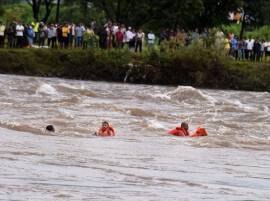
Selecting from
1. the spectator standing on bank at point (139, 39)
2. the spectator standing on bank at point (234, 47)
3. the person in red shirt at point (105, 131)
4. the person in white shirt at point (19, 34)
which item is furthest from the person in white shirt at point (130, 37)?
the person in red shirt at point (105, 131)

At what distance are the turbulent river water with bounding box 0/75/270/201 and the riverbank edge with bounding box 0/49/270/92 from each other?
3310mm

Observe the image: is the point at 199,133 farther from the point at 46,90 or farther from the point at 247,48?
the point at 247,48

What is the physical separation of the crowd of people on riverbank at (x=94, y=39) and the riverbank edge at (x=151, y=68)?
1.80 ft

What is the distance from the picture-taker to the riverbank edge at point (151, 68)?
44.6 m

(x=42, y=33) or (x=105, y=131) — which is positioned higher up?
(x=42, y=33)

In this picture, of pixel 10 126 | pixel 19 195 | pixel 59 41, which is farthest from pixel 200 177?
pixel 59 41

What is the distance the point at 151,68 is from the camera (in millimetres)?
45438

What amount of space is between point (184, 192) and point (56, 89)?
77.7ft

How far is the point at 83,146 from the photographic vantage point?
21188 mm

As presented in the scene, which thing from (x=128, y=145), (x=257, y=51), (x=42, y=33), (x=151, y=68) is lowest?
(x=128, y=145)

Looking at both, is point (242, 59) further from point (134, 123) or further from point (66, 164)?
point (66, 164)

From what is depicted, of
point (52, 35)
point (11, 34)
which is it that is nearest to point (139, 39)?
point (52, 35)

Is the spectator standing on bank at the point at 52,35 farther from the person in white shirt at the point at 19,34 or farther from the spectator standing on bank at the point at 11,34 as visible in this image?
the spectator standing on bank at the point at 11,34

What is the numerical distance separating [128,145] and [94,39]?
899 inches
